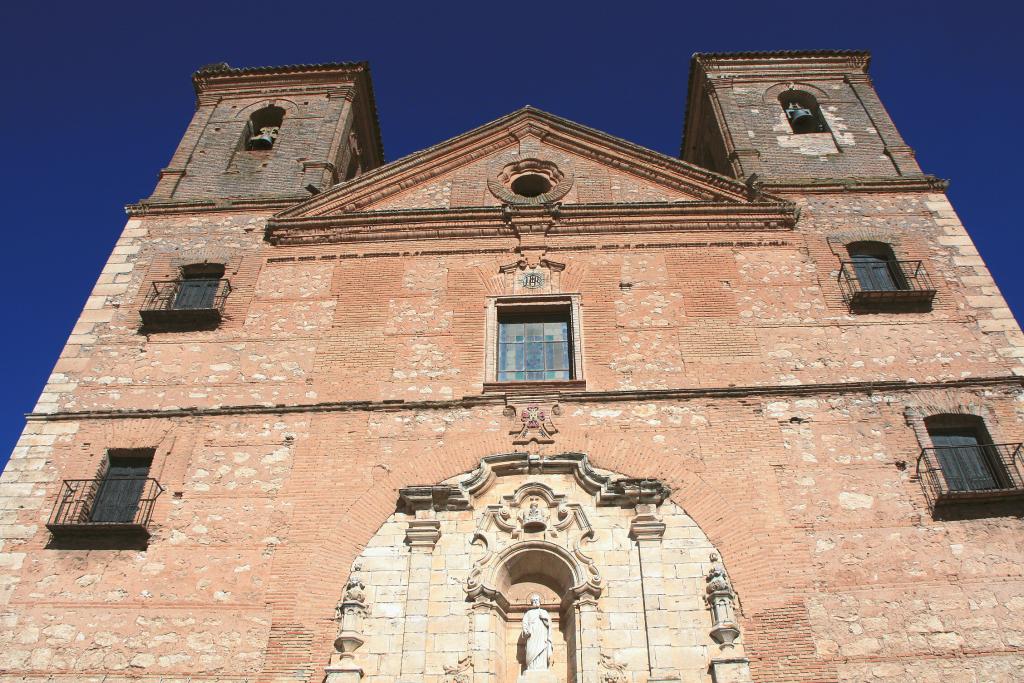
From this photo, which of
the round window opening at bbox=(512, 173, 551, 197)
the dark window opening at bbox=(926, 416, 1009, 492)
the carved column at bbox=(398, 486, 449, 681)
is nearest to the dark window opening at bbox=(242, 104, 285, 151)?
the round window opening at bbox=(512, 173, 551, 197)

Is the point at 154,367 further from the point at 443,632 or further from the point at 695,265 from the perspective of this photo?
the point at 695,265

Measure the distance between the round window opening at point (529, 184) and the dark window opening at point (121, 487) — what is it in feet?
23.1

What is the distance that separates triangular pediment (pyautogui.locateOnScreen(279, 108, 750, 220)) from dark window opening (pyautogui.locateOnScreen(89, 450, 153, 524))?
4400mm

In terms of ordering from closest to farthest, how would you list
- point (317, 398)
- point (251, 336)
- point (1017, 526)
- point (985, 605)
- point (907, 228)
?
point (985, 605) → point (1017, 526) → point (317, 398) → point (251, 336) → point (907, 228)

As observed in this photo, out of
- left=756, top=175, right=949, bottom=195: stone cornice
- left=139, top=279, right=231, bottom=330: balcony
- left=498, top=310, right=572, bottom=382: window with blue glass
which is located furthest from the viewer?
left=756, top=175, right=949, bottom=195: stone cornice

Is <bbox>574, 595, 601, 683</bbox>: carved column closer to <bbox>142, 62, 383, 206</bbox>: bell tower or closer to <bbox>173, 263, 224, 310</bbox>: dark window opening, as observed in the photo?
<bbox>173, 263, 224, 310</bbox>: dark window opening

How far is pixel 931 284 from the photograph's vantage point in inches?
464

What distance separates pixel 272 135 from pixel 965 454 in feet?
40.7

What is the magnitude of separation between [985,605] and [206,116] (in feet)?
47.8

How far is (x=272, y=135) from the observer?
16062 millimetres

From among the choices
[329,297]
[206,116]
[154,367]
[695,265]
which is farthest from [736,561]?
[206,116]

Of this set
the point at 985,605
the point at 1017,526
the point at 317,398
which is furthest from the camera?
the point at 317,398

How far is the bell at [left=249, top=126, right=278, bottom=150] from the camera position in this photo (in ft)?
52.5

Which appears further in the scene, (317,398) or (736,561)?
(317,398)
